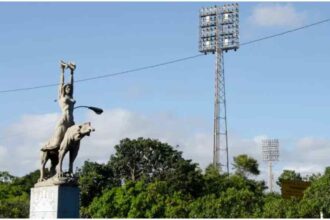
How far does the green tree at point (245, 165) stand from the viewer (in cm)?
6381

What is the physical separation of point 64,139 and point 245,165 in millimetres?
50145

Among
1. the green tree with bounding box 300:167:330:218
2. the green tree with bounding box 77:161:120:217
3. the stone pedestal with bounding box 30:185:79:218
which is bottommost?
the stone pedestal with bounding box 30:185:79:218

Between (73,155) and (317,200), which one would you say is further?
(317,200)

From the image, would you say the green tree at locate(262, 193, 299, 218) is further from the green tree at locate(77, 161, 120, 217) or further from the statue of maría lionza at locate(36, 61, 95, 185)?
the statue of maría lionza at locate(36, 61, 95, 185)

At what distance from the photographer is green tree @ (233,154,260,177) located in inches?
2512

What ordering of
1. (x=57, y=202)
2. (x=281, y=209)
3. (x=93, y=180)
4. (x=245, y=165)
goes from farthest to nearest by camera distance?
(x=245, y=165)
(x=93, y=180)
(x=281, y=209)
(x=57, y=202)

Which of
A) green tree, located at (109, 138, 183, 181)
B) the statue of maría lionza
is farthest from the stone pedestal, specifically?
green tree, located at (109, 138, 183, 181)

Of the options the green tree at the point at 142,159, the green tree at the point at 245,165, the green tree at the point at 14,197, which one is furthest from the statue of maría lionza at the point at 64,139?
the green tree at the point at 245,165

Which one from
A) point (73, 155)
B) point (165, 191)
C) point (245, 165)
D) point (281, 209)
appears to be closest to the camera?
point (73, 155)

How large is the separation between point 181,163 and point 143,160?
3547 millimetres

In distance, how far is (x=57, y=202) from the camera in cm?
1491

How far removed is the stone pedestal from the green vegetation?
23.2 meters

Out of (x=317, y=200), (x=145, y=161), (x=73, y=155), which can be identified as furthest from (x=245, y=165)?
(x=73, y=155)

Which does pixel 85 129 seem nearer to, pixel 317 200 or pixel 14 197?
pixel 317 200
